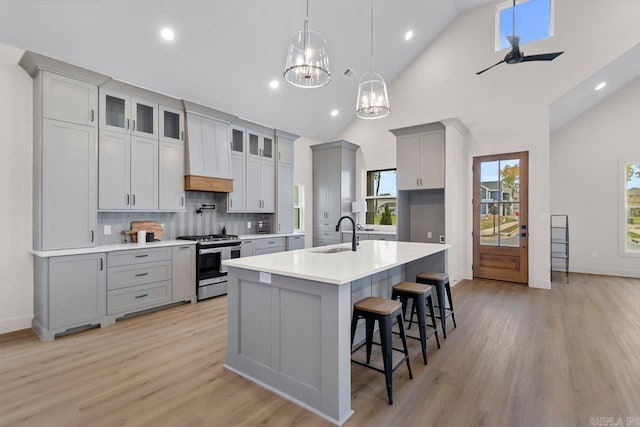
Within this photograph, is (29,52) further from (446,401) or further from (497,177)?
(497,177)

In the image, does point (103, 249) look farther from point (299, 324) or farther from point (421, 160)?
point (421, 160)

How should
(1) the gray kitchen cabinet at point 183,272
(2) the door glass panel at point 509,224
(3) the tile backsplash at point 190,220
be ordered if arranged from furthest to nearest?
1. (2) the door glass panel at point 509,224
2. (1) the gray kitchen cabinet at point 183,272
3. (3) the tile backsplash at point 190,220

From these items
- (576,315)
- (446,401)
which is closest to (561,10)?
(576,315)

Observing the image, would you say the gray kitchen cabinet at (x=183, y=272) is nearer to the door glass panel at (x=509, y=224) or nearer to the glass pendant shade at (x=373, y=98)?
the glass pendant shade at (x=373, y=98)

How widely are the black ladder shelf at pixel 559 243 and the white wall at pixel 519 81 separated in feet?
3.70

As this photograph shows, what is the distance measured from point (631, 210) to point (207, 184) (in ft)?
25.5

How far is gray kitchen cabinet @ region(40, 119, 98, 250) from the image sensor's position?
3244 mm

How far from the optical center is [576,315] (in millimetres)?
3855

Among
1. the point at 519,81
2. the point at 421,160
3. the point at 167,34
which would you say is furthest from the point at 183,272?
the point at 519,81

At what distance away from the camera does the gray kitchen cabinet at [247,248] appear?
16.6ft

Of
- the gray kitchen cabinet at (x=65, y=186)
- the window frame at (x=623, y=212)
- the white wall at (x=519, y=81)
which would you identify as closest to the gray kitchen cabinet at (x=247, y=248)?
the gray kitchen cabinet at (x=65, y=186)

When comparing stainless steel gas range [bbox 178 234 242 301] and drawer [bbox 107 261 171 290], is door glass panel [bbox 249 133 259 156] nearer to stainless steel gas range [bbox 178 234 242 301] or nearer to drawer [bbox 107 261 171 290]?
stainless steel gas range [bbox 178 234 242 301]

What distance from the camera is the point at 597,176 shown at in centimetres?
609

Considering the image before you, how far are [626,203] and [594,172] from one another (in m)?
0.78
